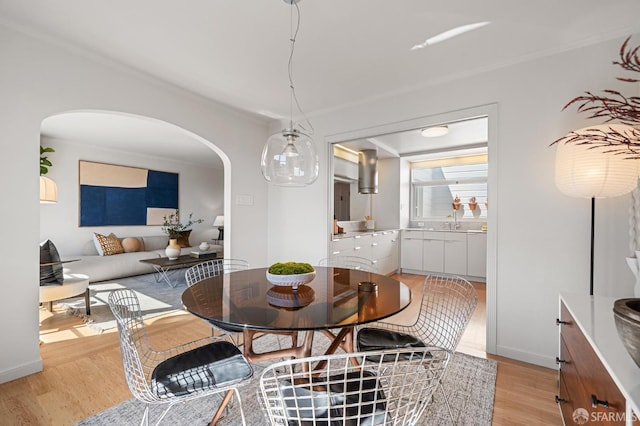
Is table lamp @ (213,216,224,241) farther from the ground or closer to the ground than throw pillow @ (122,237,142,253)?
farther from the ground

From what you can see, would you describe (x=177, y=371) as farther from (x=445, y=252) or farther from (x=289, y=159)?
(x=445, y=252)

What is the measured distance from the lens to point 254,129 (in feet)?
13.0

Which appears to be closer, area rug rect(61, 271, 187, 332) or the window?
area rug rect(61, 271, 187, 332)

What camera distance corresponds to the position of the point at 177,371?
1.38m

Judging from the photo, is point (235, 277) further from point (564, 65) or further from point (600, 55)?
point (600, 55)

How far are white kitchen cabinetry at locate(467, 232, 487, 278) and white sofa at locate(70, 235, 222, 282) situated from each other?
5.43m

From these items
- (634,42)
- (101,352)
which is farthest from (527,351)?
(101,352)

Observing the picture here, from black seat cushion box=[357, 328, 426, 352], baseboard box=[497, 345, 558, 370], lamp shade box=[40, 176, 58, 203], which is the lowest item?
baseboard box=[497, 345, 558, 370]

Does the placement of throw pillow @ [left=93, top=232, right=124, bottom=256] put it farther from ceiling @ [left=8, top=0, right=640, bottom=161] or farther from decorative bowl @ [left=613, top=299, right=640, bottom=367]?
decorative bowl @ [left=613, top=299, right=640, bottom=367]

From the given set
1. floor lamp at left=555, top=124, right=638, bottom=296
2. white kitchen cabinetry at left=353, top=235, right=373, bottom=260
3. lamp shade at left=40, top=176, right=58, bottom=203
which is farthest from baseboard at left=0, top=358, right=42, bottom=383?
floor lamp at left=555, top=124, right=638, bottom=296

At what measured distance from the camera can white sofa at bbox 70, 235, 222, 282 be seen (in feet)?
15.7

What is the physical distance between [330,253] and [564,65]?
111 inches

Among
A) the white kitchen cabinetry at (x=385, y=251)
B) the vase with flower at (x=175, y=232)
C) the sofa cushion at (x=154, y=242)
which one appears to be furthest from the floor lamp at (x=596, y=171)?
the sofa cushion at (x=154, y=242)

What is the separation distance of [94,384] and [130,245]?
434 cm
